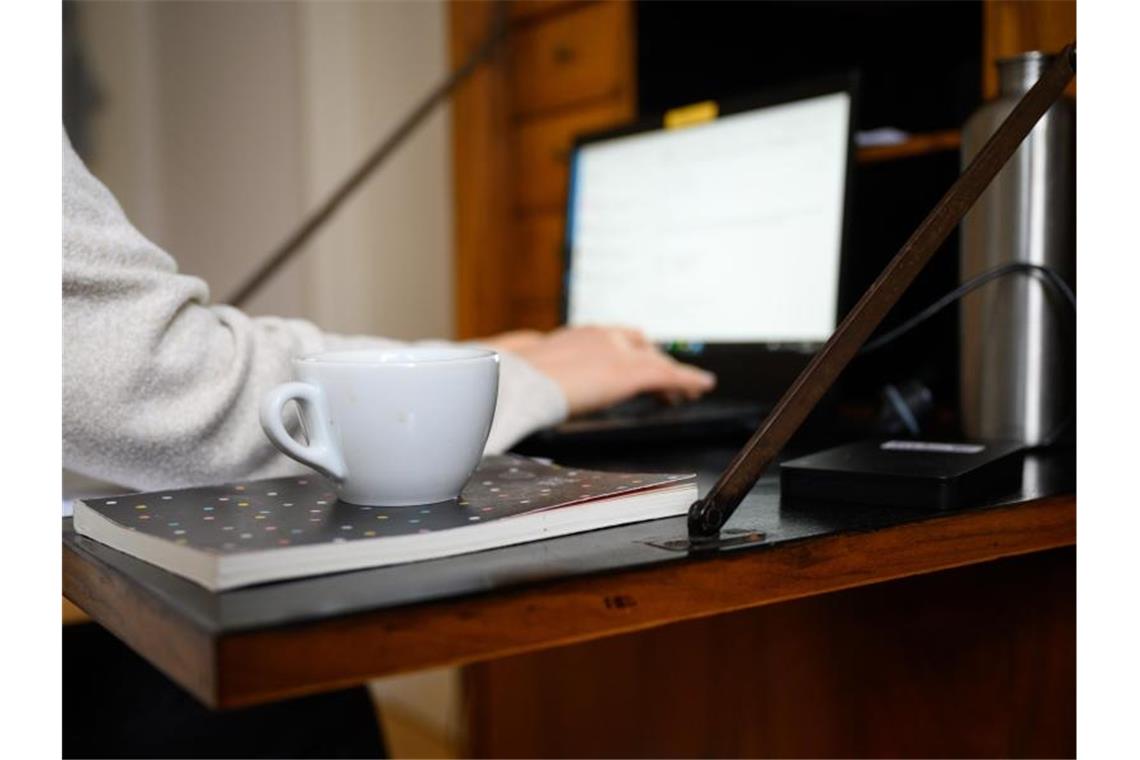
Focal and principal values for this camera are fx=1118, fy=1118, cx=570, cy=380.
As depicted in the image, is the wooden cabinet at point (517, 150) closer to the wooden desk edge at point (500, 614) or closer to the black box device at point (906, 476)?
Result: the black box device at point (906, 476)

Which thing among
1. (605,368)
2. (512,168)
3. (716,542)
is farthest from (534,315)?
(716,542)

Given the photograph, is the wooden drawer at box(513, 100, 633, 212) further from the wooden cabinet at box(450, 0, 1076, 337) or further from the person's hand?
the person's hand

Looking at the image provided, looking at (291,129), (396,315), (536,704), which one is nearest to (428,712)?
(536,704)

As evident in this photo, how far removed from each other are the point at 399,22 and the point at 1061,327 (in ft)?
5.35

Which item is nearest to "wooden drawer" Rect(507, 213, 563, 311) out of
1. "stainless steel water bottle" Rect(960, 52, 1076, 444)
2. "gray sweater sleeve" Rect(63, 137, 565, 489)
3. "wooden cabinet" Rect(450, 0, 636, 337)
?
"wooden cabinet" Rect(450, 0, 636, 337)

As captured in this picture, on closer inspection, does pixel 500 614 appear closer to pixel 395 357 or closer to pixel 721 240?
pixel 395 357

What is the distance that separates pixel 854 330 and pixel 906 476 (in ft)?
0.29

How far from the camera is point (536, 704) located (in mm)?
1575

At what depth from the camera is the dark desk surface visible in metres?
0.35

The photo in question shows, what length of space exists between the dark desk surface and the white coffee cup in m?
0.07

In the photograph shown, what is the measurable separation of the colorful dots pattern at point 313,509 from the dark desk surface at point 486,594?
0.02 m

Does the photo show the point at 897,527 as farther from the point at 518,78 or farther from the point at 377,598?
the point at 518,78

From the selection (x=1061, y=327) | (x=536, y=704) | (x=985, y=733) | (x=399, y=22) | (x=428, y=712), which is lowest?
(x=428, y=712)

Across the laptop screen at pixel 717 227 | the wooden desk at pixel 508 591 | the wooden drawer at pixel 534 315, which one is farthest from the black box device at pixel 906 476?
the wooden drawer at pixel 534 315
